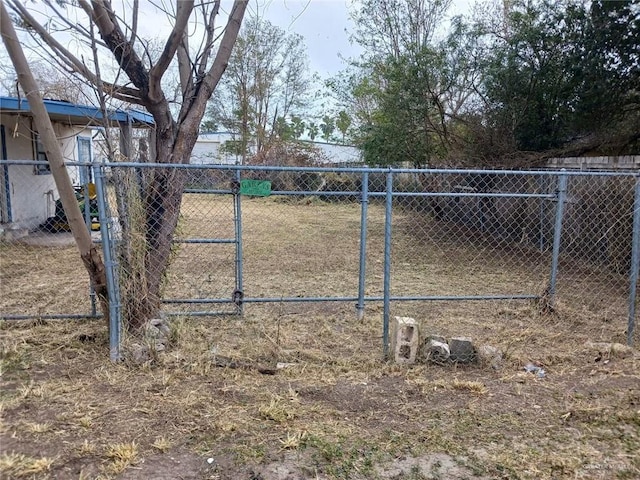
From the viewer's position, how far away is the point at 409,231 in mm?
11820

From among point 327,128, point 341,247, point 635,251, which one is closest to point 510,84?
point 341,247

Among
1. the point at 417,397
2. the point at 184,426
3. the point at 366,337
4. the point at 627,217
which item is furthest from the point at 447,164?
the point at 184,426

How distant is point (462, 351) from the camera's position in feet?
13.5

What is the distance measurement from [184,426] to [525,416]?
2235mm

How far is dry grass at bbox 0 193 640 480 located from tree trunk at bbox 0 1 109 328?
2.18ft

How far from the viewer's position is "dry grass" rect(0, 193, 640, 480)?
2.75 metres

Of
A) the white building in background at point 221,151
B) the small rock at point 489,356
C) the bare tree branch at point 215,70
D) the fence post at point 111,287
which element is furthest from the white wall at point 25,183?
the white building in background at point 221,151

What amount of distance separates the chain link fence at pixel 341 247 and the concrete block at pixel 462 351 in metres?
0.58

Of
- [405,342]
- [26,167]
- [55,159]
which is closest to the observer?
[55,159]

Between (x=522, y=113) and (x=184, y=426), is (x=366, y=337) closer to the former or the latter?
(x=184, y=426)

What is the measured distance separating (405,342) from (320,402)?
0.99m

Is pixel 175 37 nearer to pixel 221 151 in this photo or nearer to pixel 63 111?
pixel 63 111

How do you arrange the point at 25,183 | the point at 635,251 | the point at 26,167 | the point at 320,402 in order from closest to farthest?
the point at 320,402, the point at 635,251, the point at 25,183, the point at 26,167

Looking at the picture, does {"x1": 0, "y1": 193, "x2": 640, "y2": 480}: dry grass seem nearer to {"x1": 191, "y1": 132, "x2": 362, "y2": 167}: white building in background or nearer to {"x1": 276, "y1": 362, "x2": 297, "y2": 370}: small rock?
{"x1": 276, "y1": 362, "x2": 297, "y2": 370}: small rock
